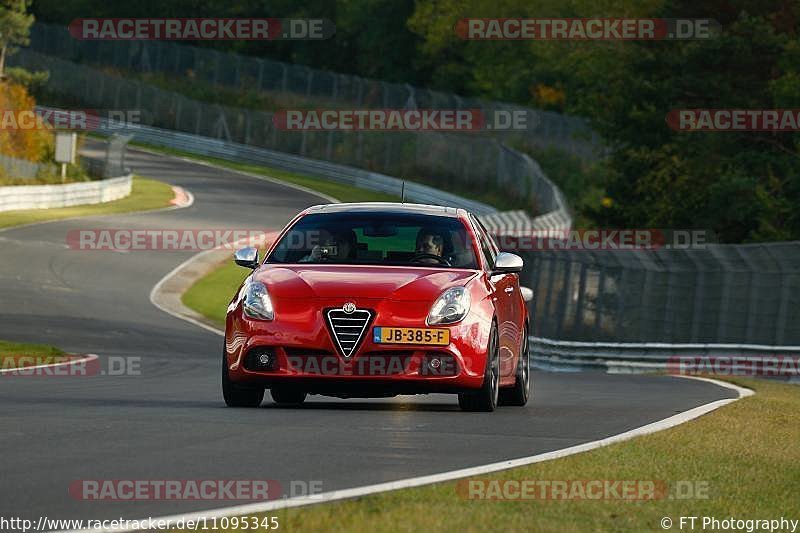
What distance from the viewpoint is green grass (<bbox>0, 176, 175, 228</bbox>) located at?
52094 mm

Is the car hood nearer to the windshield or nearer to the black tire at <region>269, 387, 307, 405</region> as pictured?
the windshield

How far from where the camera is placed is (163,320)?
34.4 metres

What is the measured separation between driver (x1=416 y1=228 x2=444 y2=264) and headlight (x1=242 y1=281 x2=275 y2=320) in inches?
56.0

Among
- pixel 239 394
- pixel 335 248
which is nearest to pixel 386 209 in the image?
pixel 335 248

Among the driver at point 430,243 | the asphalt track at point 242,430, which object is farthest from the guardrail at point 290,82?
the driver at point 430,243

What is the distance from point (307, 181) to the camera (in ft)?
259

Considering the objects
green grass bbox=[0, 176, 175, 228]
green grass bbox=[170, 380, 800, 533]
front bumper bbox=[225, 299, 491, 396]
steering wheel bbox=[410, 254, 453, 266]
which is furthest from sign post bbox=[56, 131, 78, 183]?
green grass bbox=[170, 380, 800, 533]

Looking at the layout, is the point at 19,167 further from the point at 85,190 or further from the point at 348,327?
the point at 348,327

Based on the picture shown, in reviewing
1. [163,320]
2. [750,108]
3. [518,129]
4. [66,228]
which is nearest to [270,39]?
[518,129]

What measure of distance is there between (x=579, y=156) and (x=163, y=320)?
43.4 m

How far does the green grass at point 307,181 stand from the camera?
236ft

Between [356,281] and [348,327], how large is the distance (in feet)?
1.31

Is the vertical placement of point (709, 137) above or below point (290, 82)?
below

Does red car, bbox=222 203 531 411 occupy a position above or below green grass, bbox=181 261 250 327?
above
